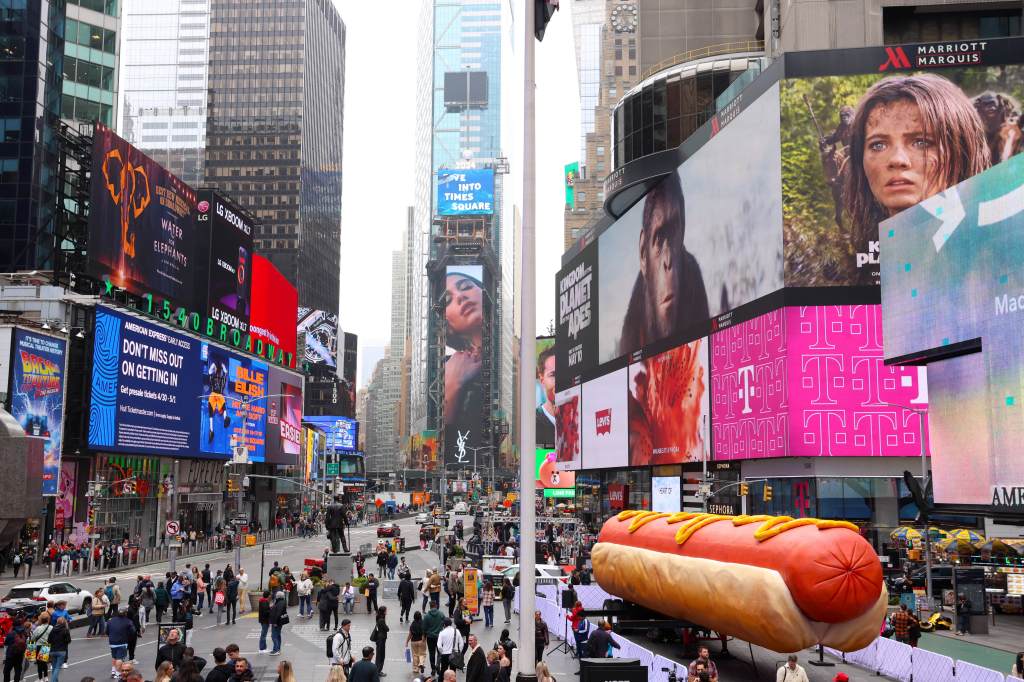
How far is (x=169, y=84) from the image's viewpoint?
609 feet

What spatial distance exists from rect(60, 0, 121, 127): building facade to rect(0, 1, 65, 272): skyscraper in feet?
23.4

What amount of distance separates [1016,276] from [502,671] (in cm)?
1533

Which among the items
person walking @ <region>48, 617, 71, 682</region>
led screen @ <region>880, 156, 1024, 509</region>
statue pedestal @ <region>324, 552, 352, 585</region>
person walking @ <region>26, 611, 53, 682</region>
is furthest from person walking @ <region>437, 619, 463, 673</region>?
statue pedestal @ <region>324, 552, 352, 585</region>

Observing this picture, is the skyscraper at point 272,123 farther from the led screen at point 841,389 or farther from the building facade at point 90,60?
the led screen at point 841,389

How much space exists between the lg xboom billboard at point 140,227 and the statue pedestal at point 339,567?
32.9m

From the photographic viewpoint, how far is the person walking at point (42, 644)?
63.3 feet

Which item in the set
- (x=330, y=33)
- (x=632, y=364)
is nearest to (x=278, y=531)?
(x=632, y=364)

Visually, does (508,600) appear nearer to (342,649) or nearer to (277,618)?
(277,618)

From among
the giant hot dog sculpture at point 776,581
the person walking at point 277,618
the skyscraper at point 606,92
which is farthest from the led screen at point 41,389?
the skyscraper at point 606,92

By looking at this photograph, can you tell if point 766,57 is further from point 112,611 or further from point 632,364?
point 112,611

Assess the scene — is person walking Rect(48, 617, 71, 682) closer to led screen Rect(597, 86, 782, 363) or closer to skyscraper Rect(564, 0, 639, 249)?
led screen Rect(597, 86, 782, 363)

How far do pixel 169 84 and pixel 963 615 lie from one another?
601 feet

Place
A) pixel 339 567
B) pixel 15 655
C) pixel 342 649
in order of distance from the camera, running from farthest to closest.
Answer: pixel 339 567 → pixel 15 655 → pixel 342 649

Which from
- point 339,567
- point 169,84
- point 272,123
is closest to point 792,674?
point 339,567
